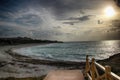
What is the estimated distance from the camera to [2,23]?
64188mm

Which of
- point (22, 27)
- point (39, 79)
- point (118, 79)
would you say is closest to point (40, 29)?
point (22, 27)

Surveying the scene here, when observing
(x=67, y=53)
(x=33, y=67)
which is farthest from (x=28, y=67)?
(x=67, y=53)

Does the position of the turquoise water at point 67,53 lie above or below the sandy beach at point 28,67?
below

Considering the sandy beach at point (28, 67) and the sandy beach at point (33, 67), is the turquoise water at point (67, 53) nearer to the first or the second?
the sandy beach at point (28, 67)

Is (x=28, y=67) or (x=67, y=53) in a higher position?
(x=28, y=67)

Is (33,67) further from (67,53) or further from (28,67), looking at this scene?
(67,53)

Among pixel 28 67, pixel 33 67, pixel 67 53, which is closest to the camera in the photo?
pixel 28 67

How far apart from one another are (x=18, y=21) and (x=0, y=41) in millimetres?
26101

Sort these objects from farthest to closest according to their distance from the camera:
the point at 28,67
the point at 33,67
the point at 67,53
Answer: the point at 67,53 → the point at 33,67 → the point at 28,67

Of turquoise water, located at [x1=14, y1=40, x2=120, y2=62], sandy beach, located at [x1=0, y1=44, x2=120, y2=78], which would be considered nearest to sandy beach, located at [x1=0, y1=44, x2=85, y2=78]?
sandy beach, located at [x1=0, y1=44, x2=120, y2=78]

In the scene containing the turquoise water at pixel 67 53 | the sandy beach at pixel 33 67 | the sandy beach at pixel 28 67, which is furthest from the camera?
the turquoise water at pixel 67 53

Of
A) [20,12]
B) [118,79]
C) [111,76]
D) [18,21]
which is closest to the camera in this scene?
[118,79]

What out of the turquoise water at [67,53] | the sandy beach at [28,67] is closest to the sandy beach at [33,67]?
the sandy beach at [28,67]

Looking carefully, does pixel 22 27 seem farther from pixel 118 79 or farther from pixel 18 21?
pixel 118 79
